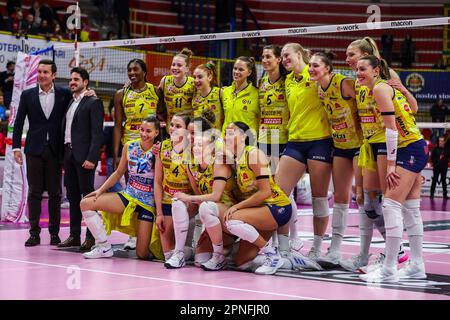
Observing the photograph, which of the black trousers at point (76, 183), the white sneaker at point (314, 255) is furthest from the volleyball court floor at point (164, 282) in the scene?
the black trousers at point (76, 183)

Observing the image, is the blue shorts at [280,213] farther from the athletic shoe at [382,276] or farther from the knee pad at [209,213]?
the athletic shoe at [382,276]

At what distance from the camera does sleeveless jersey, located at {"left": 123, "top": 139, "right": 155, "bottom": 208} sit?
7.58 metres

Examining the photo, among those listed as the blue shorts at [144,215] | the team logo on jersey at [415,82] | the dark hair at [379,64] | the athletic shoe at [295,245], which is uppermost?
the team logo on jersey at [415,82]

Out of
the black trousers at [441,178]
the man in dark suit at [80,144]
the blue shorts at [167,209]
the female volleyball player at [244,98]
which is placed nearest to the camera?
the blue shorts at [167,209]

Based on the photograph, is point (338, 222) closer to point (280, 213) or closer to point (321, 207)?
point (321, 207)

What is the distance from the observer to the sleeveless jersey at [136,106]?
26.9ft

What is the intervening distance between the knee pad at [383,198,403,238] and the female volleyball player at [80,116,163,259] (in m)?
2.44

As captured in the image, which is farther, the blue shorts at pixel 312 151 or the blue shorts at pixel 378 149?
the blue shorts at pixel 312 151

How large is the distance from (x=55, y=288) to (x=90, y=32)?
1750 centimetres

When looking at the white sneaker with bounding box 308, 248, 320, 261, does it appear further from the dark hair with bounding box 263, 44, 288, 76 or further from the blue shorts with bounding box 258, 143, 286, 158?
the dark hair with bounding box 263, 44, 288, 76

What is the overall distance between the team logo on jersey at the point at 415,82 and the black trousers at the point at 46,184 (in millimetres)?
15733

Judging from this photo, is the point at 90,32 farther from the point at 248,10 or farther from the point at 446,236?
the point at 446,236

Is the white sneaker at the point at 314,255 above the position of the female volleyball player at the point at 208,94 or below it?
below
